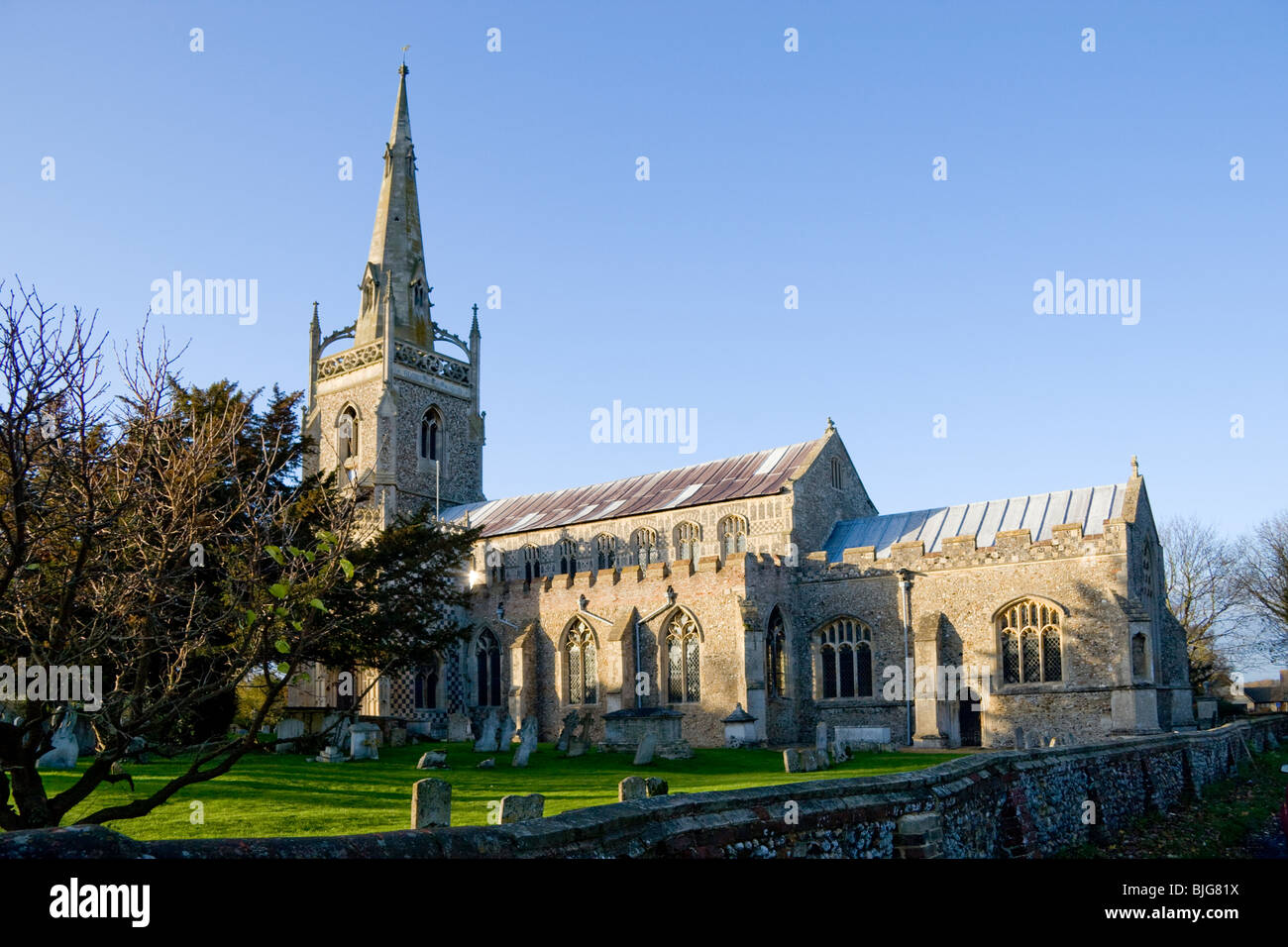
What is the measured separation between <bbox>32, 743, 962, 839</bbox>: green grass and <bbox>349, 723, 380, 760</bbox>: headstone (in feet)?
1.10

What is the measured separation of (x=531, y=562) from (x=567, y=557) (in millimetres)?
1512

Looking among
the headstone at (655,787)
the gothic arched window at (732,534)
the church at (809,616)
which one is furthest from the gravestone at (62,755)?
the gothic arched window at (732,534)

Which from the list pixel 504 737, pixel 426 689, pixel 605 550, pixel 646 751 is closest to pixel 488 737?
pixel 504 737

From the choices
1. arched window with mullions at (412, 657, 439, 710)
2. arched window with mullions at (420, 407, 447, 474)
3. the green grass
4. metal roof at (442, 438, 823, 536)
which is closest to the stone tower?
arched window with mullions at (420, 407, 447, 474)

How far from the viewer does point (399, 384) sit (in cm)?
4884

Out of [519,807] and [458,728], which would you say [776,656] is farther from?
[519,807]

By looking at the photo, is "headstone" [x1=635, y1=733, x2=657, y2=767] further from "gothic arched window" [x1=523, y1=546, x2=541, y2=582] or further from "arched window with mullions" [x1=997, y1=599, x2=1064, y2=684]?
"gothic arched window" [x1=523, y1=546, x2=541, y2=582]

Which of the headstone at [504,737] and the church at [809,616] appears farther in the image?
the church at [809,616]

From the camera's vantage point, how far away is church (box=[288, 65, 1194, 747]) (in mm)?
29094

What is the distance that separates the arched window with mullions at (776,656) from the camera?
1265 inches

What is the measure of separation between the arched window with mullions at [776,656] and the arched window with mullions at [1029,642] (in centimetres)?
617

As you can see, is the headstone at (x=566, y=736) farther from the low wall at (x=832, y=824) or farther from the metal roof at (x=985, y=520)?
the low wall at (x=832, y=824)
